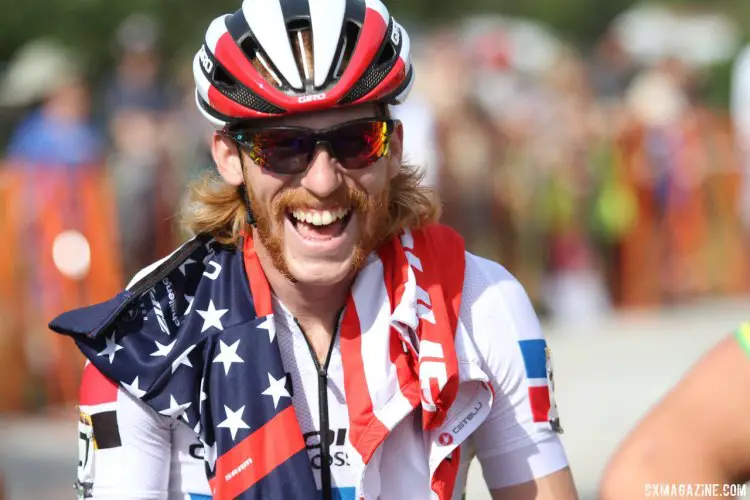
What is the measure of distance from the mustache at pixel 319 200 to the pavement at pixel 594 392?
3.86 m

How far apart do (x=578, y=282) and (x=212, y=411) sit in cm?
1112

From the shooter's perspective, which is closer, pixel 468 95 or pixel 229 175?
pixel 229 175

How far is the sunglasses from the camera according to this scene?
3.61 m

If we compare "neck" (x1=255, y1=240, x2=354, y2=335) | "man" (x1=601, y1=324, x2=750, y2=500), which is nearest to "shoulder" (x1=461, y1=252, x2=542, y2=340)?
"neck" (x1=255, y1=240, x2=354, y2=335)

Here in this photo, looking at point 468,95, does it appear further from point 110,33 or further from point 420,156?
point 110,33

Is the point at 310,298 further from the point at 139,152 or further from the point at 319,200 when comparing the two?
the point at 139,152

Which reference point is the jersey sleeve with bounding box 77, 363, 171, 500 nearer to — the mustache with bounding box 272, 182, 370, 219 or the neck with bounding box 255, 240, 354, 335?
the neck with bounding box 255, 240, 354, 335

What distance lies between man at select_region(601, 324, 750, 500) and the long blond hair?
1617mm

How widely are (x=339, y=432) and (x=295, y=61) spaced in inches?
39.1

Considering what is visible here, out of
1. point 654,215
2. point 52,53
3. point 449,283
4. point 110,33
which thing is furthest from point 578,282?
point 110,33

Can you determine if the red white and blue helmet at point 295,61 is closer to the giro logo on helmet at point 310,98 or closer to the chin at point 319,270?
the giro logo on helmet at point 310,98

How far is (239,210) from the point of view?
396 cm

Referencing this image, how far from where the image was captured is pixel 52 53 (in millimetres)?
17500

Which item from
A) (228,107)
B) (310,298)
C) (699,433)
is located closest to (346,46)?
(228,107)
